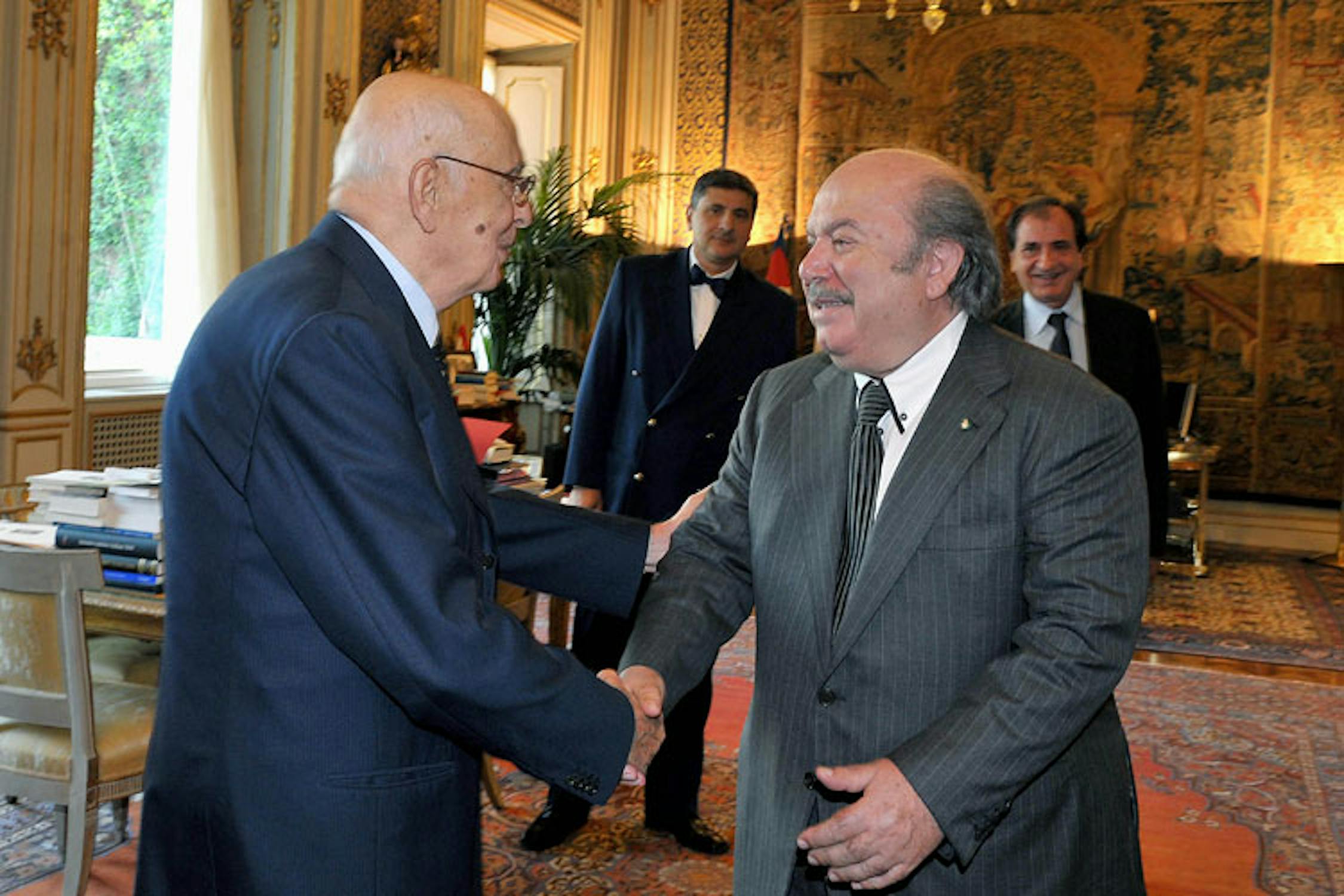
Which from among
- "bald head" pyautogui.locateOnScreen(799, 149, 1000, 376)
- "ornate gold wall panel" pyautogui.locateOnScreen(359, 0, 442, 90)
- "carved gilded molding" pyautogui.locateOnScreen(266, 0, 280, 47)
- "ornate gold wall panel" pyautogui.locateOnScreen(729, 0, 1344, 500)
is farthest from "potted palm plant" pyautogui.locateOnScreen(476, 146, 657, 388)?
"bald head" pyautogui.locateOnScreen(799, 149, 1000, 376)

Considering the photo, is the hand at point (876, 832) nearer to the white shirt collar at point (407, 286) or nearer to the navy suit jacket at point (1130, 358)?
the white shirt collar at point (407, 286)

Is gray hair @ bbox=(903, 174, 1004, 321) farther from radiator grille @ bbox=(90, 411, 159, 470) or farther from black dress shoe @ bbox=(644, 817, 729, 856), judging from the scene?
radiator grille @ bbox=(90, 411, 159, 470)

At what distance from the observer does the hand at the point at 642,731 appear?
1.92 metres

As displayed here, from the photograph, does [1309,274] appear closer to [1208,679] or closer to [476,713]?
[1208,679]

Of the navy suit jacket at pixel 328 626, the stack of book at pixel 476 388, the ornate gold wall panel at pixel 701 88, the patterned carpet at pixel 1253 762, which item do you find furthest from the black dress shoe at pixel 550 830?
the ornate gold wall panel at pixel 701 88

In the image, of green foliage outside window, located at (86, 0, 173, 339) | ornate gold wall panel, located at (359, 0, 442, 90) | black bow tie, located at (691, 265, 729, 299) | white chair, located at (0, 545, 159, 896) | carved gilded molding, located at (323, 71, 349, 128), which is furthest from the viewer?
ornate gold wall panel, located at (359, 0, 442, 90)

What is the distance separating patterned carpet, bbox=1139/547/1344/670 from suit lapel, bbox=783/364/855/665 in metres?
5.66

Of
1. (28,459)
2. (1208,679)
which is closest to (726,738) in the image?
(1208,679)

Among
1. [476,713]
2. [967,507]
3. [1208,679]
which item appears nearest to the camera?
[476,713]

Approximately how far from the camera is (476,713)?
5.44 ft

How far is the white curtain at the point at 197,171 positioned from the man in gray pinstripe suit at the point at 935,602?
560 centimetres

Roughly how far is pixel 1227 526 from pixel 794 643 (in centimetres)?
1020

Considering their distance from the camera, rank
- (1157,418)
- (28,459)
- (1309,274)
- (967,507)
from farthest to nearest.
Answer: (1309,274) → (28,459) → (1157,418) → (967,507)

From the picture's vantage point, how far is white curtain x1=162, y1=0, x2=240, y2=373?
696cm
